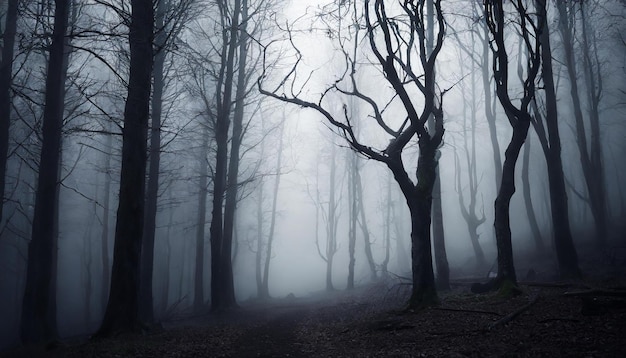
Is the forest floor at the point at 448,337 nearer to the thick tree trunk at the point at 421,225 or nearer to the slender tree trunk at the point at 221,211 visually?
the thick tree trunk at the point at 421,225

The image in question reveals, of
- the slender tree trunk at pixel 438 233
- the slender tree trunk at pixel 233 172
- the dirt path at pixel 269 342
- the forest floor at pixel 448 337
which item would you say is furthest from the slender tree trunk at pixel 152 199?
the slender tree trunk at pixel 438 233

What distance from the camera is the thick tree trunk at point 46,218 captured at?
29.6ft

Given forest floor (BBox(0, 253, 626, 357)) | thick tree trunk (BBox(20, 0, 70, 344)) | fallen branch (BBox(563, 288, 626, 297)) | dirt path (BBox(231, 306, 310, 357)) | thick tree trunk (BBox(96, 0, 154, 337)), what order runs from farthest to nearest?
thick tree trunk (BBox(20, 0, 70, 344)), thick tree trunk (BBox(96, 0, 154, 337)), dirt path (BBox(231, 306, 310, 357)), fallen branch (BBox(563, 288, 626, 297)), forest floor (BBox(0, 253, 626, 357))

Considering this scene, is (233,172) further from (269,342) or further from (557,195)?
(557,195)

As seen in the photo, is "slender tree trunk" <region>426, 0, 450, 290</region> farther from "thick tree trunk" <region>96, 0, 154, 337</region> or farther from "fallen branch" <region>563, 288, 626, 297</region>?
"thick tree trunk" <region>96, 0, 154, 337</region>

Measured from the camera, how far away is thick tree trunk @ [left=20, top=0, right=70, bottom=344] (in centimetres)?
901

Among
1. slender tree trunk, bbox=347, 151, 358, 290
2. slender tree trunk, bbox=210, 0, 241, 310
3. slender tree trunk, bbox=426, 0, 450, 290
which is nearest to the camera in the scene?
slender tree trunk, bbox=426, 0, 450, 290

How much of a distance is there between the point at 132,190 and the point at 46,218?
362 centimetres

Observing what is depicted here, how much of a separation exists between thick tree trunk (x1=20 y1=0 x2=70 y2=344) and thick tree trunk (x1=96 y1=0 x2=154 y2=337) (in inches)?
95.1

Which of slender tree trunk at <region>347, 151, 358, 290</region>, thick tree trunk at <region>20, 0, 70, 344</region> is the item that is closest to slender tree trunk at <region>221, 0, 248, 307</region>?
thick tree trunk at <region>20, 0, 70, 344</region>

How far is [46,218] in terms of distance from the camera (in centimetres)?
949

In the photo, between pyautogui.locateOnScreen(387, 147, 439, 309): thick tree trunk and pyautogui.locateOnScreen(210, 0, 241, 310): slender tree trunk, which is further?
pyautogui.locateOnScreen(210, 0, 241, 310): slender tree trunk

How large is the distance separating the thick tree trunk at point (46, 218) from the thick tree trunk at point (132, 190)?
2.42 m

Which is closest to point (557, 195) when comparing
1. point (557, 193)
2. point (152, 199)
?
point (557, 193)
